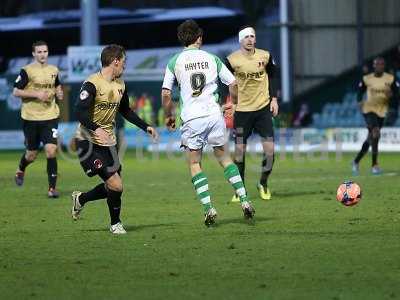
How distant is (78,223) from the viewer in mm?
14156

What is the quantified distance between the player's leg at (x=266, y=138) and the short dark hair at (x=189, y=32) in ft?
13.1

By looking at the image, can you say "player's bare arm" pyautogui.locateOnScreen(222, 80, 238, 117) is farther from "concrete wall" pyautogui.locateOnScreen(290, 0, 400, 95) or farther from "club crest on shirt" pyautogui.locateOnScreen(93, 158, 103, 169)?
"concrete wall" pyautogui.locateOnScreen(290, 0, 400, 95)

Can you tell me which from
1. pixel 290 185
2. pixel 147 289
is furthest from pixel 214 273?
pixel 290 185

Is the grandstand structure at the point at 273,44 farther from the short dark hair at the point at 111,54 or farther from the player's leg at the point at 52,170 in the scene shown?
the short dark hair at the point at 111,54

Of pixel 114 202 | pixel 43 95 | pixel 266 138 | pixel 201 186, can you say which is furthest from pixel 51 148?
pixel 114 202

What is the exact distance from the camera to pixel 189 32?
513 inches

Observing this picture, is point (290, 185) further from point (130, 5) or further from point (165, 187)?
point (130, 5)

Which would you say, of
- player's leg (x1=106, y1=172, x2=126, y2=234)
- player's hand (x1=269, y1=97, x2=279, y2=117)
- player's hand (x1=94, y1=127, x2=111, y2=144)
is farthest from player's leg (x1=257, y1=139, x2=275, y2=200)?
player's hand (x1=94, y1=127, x2=111, y2=144)

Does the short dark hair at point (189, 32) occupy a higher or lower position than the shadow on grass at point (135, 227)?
higher

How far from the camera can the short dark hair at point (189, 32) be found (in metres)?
13.0

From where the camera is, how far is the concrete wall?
41875 millimetres

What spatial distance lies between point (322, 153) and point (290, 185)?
1309 cm

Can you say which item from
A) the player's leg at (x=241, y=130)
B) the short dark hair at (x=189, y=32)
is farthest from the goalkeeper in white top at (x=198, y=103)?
the player's leg at (x=241, y=130)

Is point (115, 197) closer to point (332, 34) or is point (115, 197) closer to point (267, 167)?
point (267, 167)
